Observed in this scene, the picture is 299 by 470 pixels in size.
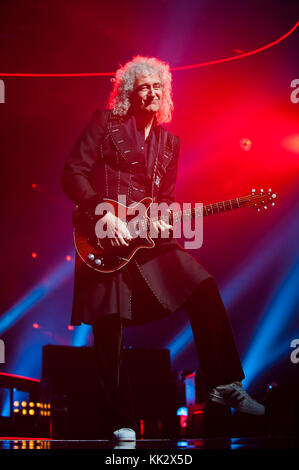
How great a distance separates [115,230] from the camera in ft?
9.36

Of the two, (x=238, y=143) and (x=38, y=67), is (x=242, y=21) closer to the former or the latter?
(x=238, y=143)

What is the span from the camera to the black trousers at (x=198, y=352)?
8.62 feet

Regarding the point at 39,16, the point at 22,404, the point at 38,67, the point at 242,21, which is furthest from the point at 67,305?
the point at 242,21

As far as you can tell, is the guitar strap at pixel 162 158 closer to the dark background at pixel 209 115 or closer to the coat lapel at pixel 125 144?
the coat lapel at pixel 125 144

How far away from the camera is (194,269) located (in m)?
2.83

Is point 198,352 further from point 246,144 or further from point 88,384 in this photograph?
point 88,384

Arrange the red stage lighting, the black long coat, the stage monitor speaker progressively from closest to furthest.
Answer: the black long coat → the red stage lighting → the stage monitor speaker

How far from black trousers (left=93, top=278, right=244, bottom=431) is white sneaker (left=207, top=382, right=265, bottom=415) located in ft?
0.13

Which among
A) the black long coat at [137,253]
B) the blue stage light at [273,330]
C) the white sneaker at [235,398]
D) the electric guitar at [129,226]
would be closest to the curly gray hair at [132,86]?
the black long coat at [137,253]

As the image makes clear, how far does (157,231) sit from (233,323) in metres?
2.72

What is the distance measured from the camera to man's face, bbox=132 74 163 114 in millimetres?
3312

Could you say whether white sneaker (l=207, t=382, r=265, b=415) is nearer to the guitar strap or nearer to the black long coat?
the black long coat

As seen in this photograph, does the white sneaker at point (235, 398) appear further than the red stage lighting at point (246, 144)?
No

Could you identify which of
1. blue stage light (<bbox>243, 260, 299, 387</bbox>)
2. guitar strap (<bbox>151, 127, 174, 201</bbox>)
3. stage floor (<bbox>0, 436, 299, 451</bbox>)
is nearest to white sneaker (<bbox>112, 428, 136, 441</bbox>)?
stage floor (<bbox>0, 436, 299, 451</bbox>)
